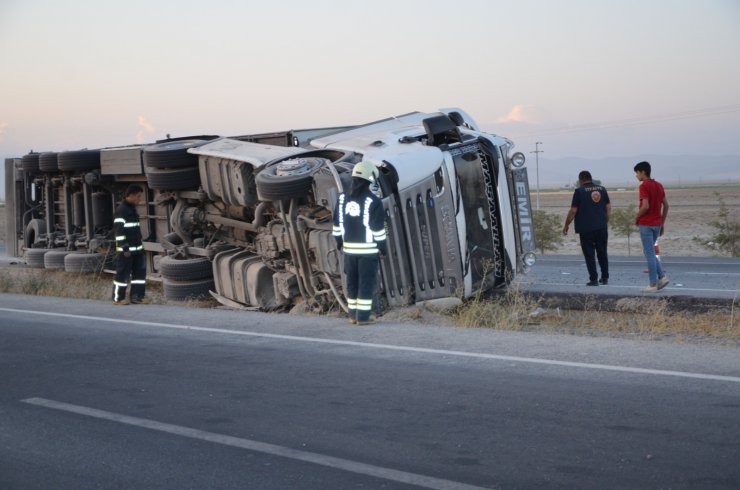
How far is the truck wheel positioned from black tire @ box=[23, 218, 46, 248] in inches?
349

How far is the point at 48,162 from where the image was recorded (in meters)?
17.4

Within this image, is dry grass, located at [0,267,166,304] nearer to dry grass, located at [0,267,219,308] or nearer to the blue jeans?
dry grass, located at [0,267,219,308]

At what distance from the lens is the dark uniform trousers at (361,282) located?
32.3ft

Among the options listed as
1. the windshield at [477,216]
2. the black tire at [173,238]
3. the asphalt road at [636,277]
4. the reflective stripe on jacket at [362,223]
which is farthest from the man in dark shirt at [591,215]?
the black tire at [173,238]

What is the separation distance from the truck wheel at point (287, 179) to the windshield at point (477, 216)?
1.75 metres

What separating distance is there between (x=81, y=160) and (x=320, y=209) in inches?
274

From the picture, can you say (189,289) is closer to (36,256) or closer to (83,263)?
(83,263)

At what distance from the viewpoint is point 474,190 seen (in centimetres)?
1163

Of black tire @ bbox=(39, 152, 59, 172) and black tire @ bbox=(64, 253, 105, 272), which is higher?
black tire @ bbox=(39, 152, 59, 172)

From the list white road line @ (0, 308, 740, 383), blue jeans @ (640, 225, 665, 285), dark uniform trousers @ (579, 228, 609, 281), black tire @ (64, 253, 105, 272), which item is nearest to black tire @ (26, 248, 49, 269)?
black tire @ (64, 253, 105, 272)

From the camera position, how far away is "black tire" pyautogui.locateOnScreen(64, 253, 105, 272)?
54.0 ft

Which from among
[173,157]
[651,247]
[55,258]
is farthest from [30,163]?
[651,247]

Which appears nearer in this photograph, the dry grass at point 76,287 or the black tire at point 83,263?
the dry grass at point 76,287

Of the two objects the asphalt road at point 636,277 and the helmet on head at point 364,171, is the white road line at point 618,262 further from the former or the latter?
the helmet on head at point 364,171
